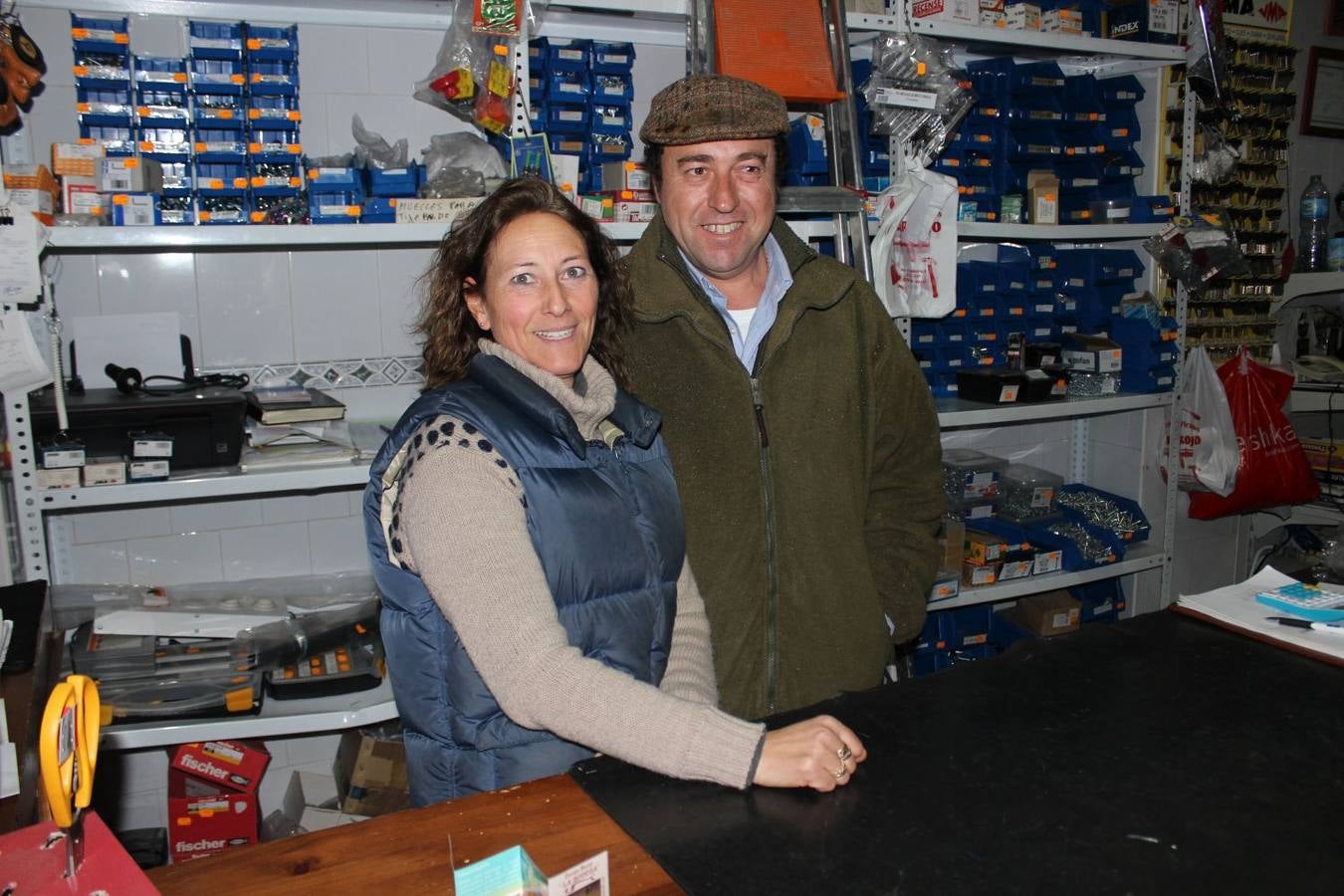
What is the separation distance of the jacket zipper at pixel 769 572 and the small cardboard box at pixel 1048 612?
70.2 inches

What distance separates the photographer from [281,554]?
8.56 ft

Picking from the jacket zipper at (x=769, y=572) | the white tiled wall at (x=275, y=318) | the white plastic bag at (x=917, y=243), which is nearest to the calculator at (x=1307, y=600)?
the jacket zipper at (x=769, y=572)

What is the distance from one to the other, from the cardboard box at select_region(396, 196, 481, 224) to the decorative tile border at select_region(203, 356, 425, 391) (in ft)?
1.66

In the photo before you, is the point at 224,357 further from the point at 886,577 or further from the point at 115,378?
the point at 886,577

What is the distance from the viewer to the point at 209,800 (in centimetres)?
236

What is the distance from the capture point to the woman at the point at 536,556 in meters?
1.05

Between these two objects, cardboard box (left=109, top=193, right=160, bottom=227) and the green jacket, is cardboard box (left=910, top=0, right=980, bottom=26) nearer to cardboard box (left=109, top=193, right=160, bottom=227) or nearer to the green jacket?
the green jacket

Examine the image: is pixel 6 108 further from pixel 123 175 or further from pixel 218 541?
pixel 218 541

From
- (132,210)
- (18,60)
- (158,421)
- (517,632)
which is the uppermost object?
(18,60)

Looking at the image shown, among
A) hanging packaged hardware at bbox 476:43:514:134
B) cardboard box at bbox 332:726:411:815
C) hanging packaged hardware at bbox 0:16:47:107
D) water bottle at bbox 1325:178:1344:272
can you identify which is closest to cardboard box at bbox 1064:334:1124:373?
water bottle at bbox 1325:178:1344:272

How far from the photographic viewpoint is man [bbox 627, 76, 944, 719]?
65.8 inches

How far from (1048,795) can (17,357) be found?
1.95 meters

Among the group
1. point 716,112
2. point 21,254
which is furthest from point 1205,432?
point 21,254

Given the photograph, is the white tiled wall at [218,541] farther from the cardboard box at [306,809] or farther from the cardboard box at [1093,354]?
the cardboard box at [1093,354]
